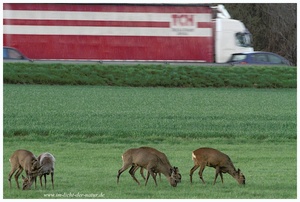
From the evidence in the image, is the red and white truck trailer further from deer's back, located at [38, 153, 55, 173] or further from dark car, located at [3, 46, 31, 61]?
deer's back, located at [38, 153, 55, 173]

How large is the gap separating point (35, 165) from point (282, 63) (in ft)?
103

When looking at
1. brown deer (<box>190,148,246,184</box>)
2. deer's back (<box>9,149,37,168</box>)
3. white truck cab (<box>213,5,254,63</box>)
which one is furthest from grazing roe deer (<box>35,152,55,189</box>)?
white truck cab (<box>213,5,254,63</box>)

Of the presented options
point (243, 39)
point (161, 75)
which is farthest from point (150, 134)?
point (243, 39)

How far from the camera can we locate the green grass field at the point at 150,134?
1248cm

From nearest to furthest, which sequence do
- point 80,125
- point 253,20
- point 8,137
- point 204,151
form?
point 204,151 < point 8,137 < point 80,125 < point 253,20

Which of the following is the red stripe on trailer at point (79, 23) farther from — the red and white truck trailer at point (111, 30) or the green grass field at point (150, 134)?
the green grass field at point (150, 134)

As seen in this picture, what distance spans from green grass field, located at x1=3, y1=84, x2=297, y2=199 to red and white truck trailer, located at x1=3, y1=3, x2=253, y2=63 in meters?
6.02

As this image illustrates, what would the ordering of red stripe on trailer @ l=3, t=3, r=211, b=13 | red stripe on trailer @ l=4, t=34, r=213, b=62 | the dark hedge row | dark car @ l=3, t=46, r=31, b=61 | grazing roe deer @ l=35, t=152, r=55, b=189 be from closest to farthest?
grazing roe deer @ l=35, t=152, r=55, b=189, the dark hedge row, dark car @ l=3, t=46, r=31, b=61, red stripe on trailer @ l=3, t=3, r=211, b=13, red stripe on trailer @ l=4, t=34, r=213, b=62

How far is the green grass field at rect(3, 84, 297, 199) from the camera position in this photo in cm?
1248

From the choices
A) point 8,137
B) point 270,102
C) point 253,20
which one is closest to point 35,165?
point 8,137

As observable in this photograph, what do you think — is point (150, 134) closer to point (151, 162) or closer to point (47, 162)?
point (151, 162)

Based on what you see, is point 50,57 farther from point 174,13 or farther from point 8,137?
point 8,137

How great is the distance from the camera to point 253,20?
48.0 metres

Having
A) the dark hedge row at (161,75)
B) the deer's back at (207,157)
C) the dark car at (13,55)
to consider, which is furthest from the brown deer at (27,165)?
the dark car at (13,55)
